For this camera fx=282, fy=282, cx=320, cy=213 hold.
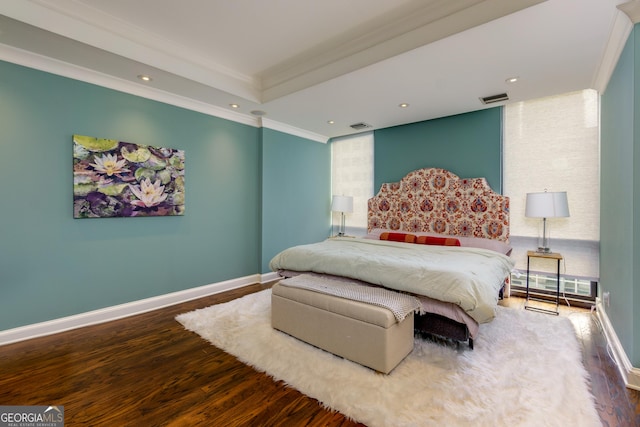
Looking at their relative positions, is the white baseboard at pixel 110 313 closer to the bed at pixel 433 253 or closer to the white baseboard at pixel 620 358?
the bed at pixel 433 253

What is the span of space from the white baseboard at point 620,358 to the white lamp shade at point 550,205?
1056 millimetres

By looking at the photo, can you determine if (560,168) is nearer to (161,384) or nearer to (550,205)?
(550,205)

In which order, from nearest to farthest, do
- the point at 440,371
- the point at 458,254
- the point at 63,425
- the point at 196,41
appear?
1. the point at 63,425
2. the point at 440,371
3. the point at 196,41
4. the point at 458,254

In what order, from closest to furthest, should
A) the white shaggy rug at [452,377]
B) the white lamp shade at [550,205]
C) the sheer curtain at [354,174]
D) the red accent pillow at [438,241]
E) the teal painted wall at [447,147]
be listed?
1. the white shaggy rug at [452,377]
2. the white lamp shade at [550,205]
3. the red accent pillow at [438,241]
4. the teal painted wall at [447,147]
5. the sheer curtain at [354,174]

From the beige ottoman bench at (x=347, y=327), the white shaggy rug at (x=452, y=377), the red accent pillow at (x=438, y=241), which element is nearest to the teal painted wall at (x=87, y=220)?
the white shaggy rug at (x=452, y=377)

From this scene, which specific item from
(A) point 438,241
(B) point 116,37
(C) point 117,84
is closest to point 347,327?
(A) point 438,241

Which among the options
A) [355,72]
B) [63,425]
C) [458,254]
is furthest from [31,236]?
[458,254]

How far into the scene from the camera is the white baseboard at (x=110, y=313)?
258 centimetres

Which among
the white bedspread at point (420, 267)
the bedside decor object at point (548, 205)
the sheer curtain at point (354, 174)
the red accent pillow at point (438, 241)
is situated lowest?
the white bedspread at point (420, 267)

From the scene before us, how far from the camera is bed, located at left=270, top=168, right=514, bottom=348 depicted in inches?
88.6

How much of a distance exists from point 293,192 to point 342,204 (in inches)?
35.7

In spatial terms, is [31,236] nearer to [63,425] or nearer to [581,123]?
[63,425]

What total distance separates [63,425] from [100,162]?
2.36 m

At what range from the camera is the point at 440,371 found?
210 centimetres
